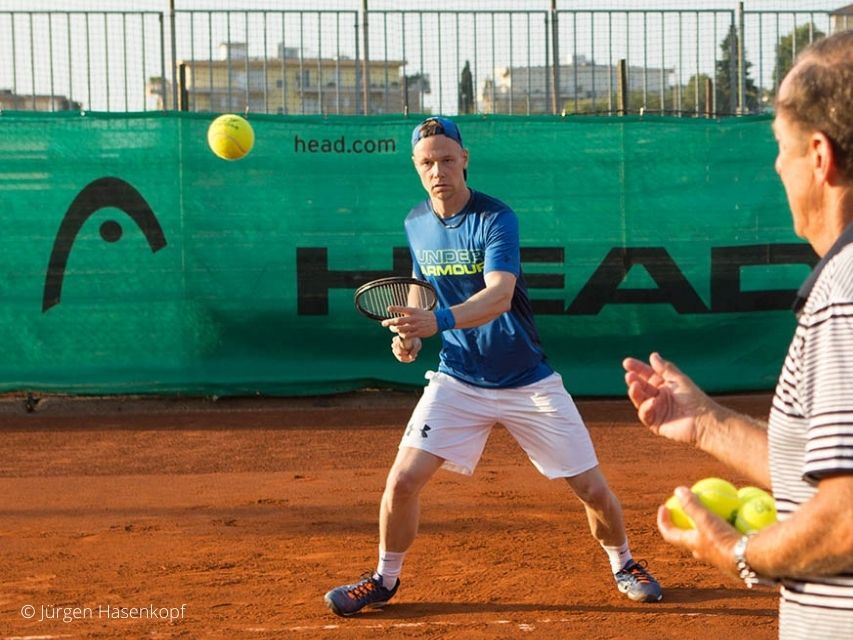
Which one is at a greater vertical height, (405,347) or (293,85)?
(293,85)

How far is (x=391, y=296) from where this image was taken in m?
4.99

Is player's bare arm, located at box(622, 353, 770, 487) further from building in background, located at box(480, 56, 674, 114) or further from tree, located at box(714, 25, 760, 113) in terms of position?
tree, located at box(714, 25, 760, 113)

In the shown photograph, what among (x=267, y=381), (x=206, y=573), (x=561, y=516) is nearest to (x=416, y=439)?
(x=206, y=573)

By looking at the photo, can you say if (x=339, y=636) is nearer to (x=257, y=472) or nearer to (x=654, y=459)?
(x=257, y=472)

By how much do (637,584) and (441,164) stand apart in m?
1.93

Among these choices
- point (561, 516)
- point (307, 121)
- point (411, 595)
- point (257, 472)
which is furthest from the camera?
point (307, 121)

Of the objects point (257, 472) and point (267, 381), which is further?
point (267, 381)

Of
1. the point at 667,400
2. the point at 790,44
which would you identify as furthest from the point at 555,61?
the point at 667,400

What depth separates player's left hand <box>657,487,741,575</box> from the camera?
1.98m

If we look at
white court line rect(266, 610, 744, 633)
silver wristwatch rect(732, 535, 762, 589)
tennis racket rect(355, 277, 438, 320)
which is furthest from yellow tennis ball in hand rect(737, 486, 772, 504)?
white court line rect(266, 610, 744, 633)

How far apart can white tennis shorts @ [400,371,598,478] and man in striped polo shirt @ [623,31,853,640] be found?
2.88 meters

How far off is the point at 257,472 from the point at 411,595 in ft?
8.99

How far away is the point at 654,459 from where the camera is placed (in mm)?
8117

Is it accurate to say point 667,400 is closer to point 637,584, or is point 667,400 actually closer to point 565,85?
point 637,584
